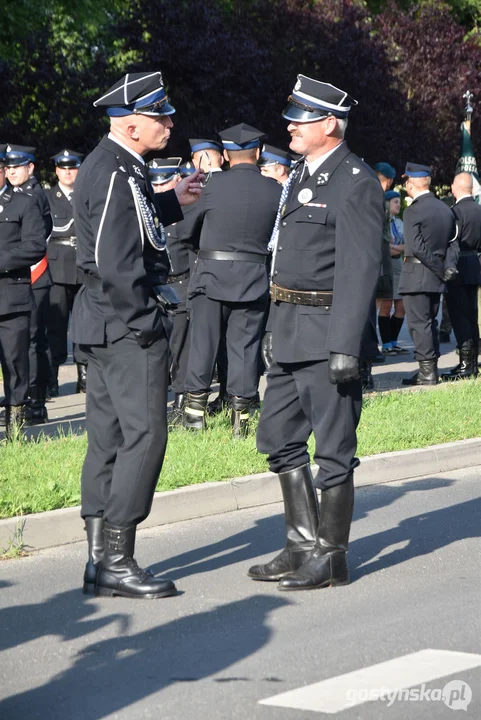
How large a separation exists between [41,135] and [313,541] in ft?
76.8

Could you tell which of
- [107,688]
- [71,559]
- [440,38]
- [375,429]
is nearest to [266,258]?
[375,429]

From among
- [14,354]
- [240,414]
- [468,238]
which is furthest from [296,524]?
[468,238]

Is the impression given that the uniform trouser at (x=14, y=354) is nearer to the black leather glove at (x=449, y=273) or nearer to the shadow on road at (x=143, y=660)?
the shadow on road at (x=143, y=660)

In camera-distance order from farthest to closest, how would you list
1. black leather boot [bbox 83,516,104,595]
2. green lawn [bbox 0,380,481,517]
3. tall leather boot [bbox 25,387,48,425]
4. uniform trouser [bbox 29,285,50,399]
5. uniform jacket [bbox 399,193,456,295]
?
1. uniform jacket [bbox 399,193,456,295]
2. uniform trouser [bbox 29,285,50,399]
3. tall leather boot [bbox 25,387,48,425]
4. green lawn [bbox 0,380,481,517]
5. black leather boot [bbox 83,516,104,595]

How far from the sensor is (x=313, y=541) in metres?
6.08

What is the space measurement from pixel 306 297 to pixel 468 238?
28.2 ft

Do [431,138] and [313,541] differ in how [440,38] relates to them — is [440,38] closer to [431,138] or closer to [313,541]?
[431,138]

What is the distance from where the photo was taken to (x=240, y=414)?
9.56m

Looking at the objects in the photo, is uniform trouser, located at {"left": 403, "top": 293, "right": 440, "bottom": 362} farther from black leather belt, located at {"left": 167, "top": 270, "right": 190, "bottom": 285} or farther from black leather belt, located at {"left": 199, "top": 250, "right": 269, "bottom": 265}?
black leather belt, located at {"left": 199, "top": 250, "right": 269, "bottom": 265}

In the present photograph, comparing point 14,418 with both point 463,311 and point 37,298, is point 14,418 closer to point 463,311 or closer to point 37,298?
point 37,298

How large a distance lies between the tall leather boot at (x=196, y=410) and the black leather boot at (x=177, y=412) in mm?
311

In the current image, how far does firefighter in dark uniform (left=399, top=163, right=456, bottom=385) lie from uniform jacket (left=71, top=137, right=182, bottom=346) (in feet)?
25.1

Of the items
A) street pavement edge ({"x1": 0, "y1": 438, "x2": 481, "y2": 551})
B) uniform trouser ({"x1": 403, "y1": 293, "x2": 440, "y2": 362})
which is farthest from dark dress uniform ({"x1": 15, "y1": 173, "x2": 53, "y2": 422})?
uniform trouser ({"x1": 403, "y1": 293, "x2": 440, "y2": 362})

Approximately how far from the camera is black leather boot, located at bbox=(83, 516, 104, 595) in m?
5.84
